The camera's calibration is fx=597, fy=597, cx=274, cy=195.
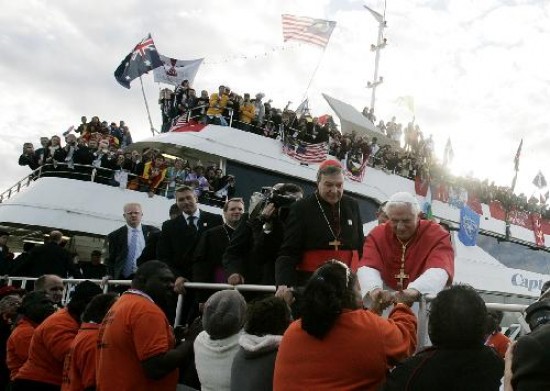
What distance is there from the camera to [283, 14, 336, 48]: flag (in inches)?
682

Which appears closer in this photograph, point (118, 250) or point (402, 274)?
point (402, 274)

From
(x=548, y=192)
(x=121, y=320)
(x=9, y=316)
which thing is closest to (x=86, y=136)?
(x=9, y=316)

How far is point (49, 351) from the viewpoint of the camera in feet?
14.8

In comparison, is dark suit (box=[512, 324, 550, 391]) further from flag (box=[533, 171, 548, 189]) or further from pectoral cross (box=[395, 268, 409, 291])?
flag (box=[533, 171, 548, 189])

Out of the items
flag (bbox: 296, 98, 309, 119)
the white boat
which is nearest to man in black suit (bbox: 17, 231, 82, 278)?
the white boat

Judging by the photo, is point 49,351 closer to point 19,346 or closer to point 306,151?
point 19,346

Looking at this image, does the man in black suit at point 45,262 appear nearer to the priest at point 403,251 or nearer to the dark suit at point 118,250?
the dark suit at point 118,250

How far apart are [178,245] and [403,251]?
2.69 m

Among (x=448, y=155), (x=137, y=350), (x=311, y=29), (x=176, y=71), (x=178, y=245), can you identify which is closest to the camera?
(x=137, y=350)

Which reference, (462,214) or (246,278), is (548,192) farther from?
(246,278)

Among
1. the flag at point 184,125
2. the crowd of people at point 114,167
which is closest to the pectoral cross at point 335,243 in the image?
the crowd of people at point 114,167

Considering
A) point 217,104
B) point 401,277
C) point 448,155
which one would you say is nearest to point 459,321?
point 401,277

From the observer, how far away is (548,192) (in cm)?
2731

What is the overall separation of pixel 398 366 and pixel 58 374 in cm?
319
